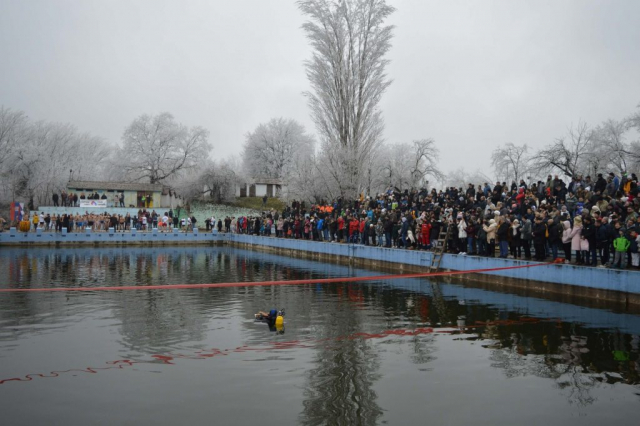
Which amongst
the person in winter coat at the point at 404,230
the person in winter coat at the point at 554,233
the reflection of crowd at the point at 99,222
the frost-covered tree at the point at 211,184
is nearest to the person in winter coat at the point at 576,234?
the person in winter coat at the point at 554,233

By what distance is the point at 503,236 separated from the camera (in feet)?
66.2

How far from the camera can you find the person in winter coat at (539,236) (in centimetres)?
1833

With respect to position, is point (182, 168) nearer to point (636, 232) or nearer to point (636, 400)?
point (636, 232)

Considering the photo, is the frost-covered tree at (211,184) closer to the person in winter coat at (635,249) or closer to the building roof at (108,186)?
the building roof at (108,186)

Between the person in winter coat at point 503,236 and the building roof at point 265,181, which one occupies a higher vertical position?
the building roof at point 265,181

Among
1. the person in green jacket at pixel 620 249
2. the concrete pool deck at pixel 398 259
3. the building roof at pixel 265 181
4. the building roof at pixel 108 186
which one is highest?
the building roof at pixel 265 181

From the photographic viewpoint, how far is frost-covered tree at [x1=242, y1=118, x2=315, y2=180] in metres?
89.0

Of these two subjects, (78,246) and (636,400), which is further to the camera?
(78,246)

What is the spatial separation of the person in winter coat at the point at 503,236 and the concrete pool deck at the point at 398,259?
43 centimetres

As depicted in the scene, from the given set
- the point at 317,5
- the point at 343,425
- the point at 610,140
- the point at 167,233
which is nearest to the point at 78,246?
the point at 167,233

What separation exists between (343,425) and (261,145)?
3328 inches

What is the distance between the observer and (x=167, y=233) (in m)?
49.3

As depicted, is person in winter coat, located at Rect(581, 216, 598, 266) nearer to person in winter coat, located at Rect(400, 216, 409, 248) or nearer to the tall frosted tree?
person in winter coat, located at Rect(400, 216, 409, 248)

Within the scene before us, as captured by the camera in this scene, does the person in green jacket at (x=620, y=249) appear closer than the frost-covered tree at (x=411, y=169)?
Yes
